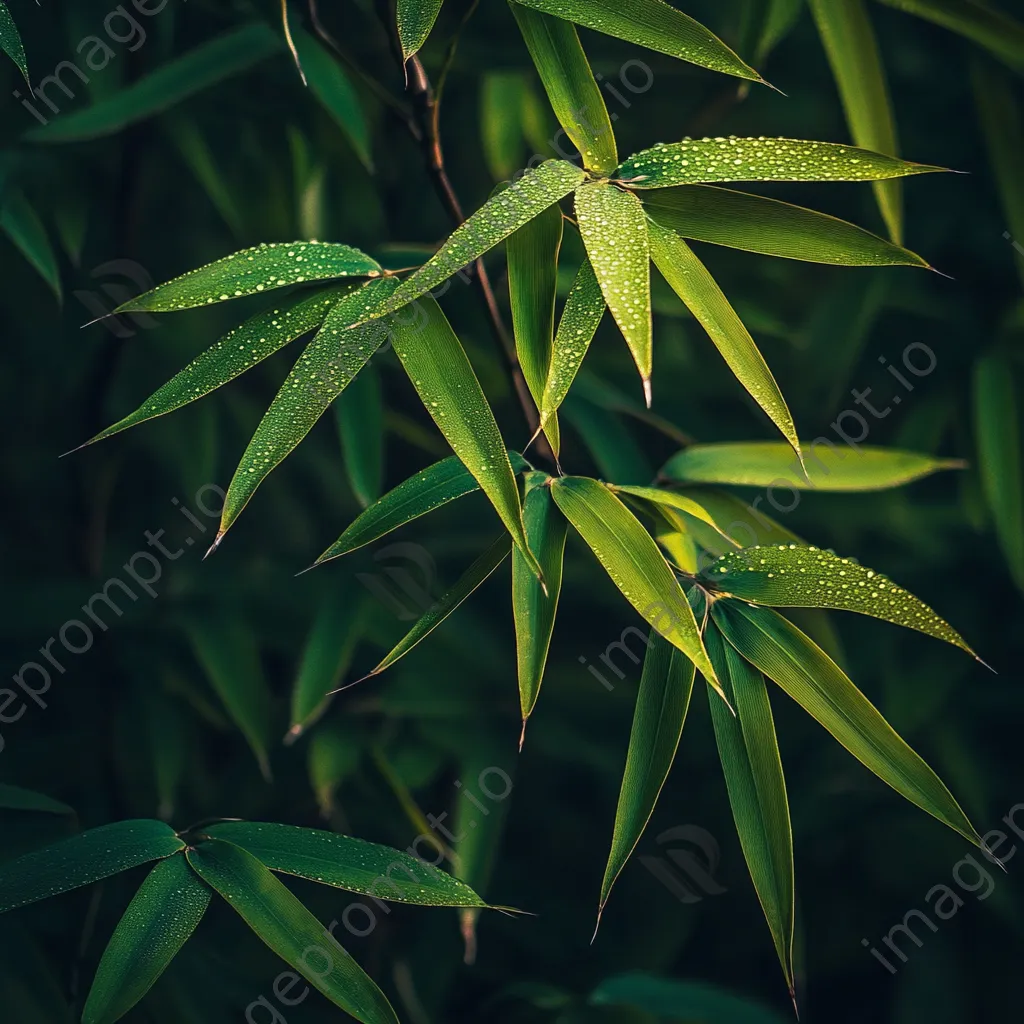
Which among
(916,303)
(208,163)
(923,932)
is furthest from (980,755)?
(208,163)

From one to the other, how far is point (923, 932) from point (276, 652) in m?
0.77

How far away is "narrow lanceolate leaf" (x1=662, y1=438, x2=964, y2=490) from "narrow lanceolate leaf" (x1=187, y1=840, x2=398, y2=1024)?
1.33ft

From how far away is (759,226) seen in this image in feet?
1.60

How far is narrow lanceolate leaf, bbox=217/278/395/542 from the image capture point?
46 centimetres

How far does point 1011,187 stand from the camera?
86cm

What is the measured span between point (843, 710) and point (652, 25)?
1.22ft

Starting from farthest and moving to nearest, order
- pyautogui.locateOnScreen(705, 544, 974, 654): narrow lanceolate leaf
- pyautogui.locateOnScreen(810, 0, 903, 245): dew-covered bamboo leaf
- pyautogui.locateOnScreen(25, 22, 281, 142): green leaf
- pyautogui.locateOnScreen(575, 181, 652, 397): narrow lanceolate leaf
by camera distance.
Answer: pyautogui.locateOnScreen(25, 22, 281, 142): green leaf < pyautogui.locateOnScreen(810, 0, 903, 245): dew-covered bamboo leaf < pyautogui.locateOnScreen(705, 544, 974, 654): narrow lanceolate leaf < pyautogui.locateOnScreen(575, 181, 652, 397): narrow lanceolate leaf

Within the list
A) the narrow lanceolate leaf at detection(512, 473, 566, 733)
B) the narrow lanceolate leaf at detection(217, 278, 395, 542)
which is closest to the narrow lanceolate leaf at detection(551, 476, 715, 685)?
the narrow lanceolate leaf at detection(512, 473, 566, 733)

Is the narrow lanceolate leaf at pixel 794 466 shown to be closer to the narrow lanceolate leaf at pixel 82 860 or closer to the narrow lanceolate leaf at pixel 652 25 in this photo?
the narrow lanceolate leaf at pixel 652 25

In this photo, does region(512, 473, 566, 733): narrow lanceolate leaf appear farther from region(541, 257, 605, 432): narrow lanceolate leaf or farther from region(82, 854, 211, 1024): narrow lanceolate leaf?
region(82, 854, 211, 1024): narrow lanceolate leaf

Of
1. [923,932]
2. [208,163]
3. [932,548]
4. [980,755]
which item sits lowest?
[923,932]

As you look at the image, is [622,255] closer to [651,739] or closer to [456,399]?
[456,399]

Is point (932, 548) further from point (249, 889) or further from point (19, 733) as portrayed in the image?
point (19, 733)

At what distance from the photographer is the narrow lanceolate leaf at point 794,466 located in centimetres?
72
